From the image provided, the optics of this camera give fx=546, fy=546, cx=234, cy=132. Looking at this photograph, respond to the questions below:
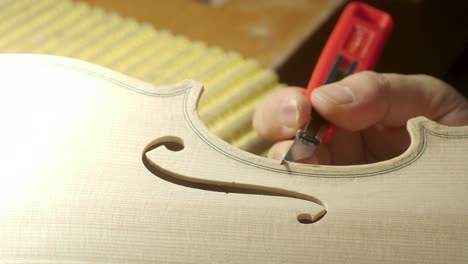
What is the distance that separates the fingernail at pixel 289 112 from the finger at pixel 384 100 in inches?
1.2

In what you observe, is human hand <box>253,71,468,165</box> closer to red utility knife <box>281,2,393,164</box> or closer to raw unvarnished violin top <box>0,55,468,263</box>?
red utility knife <box>281,2,393,164</box>

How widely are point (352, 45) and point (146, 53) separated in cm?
42

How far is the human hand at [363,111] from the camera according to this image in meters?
0.78

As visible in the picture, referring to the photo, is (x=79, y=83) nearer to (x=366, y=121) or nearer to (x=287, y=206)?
(x=287, y=206)

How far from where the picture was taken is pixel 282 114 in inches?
31.6

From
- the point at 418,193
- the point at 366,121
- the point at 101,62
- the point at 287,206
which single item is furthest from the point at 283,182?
the point at 101,62

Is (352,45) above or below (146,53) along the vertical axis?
above

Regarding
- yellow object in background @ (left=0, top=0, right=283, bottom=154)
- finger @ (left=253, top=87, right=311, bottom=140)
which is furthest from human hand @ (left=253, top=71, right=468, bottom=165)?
yellow object in background @ (left=0, top=0, right=283, bottom=154)

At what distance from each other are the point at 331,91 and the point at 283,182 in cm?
21

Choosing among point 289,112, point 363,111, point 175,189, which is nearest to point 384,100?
point 363,111

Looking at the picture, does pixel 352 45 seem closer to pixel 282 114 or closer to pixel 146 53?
pixel 282 114

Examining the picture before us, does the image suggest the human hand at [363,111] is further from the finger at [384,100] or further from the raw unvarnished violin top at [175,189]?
the raw unvarnished violin top at [175,189]

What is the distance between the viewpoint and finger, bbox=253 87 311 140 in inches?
30.5

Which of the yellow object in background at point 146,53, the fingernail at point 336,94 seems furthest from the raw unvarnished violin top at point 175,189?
the yellow object in background at point 146,53
